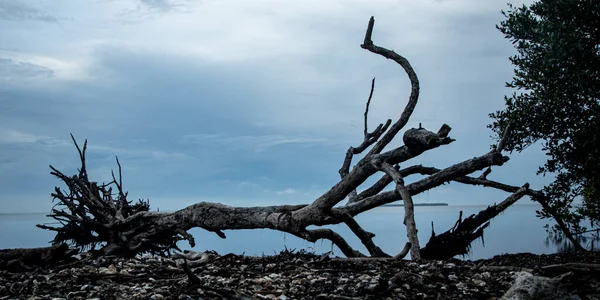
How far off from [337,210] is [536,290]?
458 cm

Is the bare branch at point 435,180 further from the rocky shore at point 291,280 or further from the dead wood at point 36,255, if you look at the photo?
the dead wood at point 36,255

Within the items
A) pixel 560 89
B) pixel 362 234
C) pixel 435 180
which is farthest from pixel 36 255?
pixel 560 89

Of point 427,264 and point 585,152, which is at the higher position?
point 585,152

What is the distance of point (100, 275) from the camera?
6402mm

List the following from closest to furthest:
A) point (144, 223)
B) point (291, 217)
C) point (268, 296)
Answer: point (268, 296) < point (291, 217) < point (144, 223)

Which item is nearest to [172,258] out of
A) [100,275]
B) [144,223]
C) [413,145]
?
[100,275]

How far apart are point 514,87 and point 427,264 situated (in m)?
5.73

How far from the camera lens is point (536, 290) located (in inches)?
200

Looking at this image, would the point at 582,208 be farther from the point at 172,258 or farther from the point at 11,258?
the point at 11,258

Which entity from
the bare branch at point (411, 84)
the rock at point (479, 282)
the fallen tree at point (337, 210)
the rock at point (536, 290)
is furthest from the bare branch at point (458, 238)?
the rock at point (536, 290)

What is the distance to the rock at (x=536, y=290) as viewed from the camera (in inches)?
199

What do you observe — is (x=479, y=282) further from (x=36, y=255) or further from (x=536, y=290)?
(x=36, y=255)

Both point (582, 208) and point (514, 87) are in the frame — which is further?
point (582, 208)

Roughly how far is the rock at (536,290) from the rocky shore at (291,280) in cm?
1
